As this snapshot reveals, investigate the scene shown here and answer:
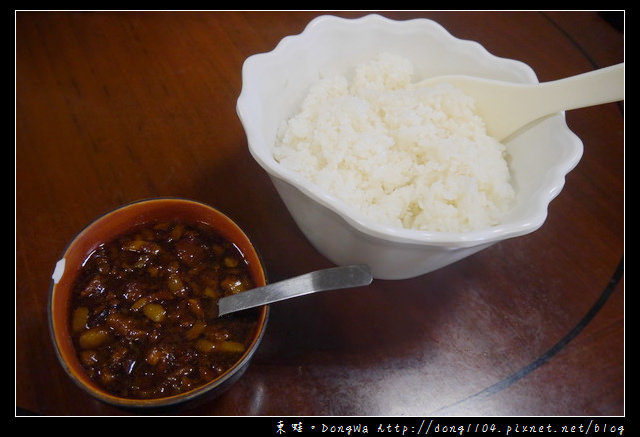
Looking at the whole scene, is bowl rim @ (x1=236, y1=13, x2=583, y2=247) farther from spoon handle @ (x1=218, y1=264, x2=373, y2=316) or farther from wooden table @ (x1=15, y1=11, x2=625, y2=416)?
wooden table @ (x1=15, y1=11, x2=625, y2=416)

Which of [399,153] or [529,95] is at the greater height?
[529,95]

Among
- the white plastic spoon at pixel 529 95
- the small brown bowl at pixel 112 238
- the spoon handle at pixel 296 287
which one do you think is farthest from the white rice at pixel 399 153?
the small brown bowl at pixel 112 238

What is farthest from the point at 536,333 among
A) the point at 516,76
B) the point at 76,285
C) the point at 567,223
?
the point at 76,285

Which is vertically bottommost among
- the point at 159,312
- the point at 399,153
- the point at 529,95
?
the point at 159,312

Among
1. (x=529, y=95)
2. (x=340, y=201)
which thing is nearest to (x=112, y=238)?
(x=340, y=201)

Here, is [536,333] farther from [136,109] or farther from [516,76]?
[136,109]

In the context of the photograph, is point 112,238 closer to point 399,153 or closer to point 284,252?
point 284,252

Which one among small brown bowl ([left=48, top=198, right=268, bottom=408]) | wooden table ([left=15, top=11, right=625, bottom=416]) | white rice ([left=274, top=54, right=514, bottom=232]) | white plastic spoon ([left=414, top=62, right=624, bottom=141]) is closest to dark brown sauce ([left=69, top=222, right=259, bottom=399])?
small brown bowl ([left=48, top=198, right=268, bottom=408])
